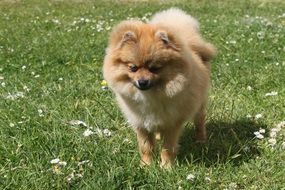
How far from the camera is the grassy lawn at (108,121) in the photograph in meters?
4.23

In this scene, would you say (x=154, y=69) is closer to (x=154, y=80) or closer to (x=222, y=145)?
(x=154, y=80)

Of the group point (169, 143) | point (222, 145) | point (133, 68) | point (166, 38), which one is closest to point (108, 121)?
point (169, 143)

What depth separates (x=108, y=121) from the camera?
5.88 metres

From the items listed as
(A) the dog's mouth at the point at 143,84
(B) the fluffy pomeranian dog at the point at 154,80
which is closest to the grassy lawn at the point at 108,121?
(B) the fluffy pomeranian dog at the point at 154,80

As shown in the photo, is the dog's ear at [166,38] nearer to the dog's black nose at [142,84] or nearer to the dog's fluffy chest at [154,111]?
the dog's black nose at [142,84]

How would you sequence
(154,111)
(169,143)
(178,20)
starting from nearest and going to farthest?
(154,111), (169,143), (178,20)

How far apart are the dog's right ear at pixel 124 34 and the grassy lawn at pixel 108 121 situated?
0.87 meters

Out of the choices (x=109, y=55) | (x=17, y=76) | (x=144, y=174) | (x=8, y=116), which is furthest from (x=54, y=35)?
(x=144, y=174)

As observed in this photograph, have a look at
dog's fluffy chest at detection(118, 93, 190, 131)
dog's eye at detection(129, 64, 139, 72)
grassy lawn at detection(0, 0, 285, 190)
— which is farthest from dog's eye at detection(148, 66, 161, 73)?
grassy lawn at detection(0, 0, 285, 190)

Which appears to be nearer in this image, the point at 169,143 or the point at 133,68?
the point at 133,68

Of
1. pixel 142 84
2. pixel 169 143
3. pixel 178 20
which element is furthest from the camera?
pixel 178 20

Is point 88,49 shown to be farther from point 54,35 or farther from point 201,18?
point 201,18

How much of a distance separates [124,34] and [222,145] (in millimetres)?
1719

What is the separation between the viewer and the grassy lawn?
4.23 meters
